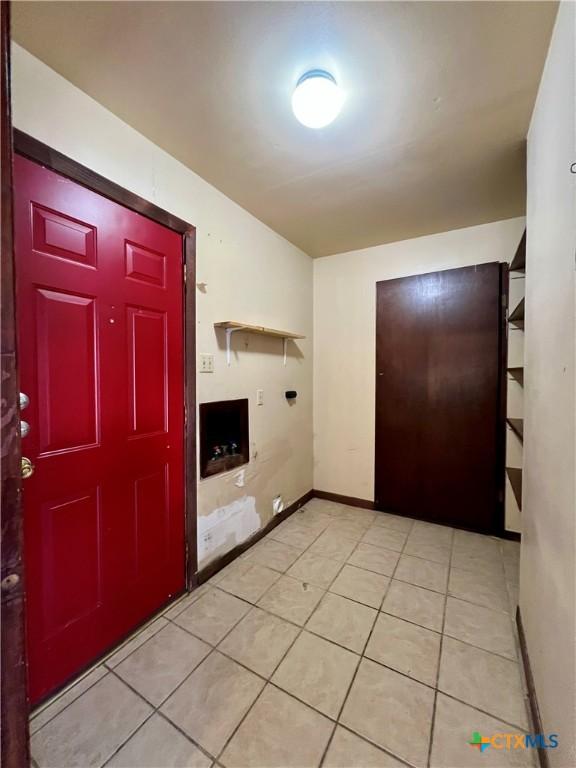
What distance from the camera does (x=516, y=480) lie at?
6.86 feet

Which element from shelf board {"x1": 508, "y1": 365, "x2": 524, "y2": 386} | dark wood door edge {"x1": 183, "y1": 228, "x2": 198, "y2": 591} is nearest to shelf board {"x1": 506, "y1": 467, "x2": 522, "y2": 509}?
shelf board {"x1": 508, "y1": 365, "x2": 524, "y2": 386}

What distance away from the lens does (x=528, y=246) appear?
1445mm

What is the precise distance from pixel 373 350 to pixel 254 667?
232cm

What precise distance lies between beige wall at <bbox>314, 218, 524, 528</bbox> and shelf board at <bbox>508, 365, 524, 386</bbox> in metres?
0.95

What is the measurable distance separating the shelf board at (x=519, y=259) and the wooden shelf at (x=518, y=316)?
257 mm

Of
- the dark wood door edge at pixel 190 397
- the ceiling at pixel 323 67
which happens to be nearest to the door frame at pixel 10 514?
the ceiling at pixel 323 67

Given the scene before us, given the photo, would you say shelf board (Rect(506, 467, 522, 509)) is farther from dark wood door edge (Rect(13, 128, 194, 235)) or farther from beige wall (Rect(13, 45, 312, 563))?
dark wood door edge (Rect(13, 128, 194, 235))

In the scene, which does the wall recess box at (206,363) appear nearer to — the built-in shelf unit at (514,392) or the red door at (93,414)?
the red door at (93,414)

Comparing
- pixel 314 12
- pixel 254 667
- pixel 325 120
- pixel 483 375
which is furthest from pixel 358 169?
pixel 254 667

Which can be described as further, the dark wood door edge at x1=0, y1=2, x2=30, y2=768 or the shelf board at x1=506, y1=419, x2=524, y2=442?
the shelf board at x1=506, y1=419, x2=524, y2=442

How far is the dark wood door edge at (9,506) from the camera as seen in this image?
1.96ft

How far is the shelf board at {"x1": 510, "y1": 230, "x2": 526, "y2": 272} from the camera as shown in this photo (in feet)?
6.18

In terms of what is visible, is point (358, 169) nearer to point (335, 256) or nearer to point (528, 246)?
point (528, 246)

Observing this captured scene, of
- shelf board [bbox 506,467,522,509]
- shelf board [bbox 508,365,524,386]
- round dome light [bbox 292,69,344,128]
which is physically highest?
round dome light [bbox 292,69,344,128]
